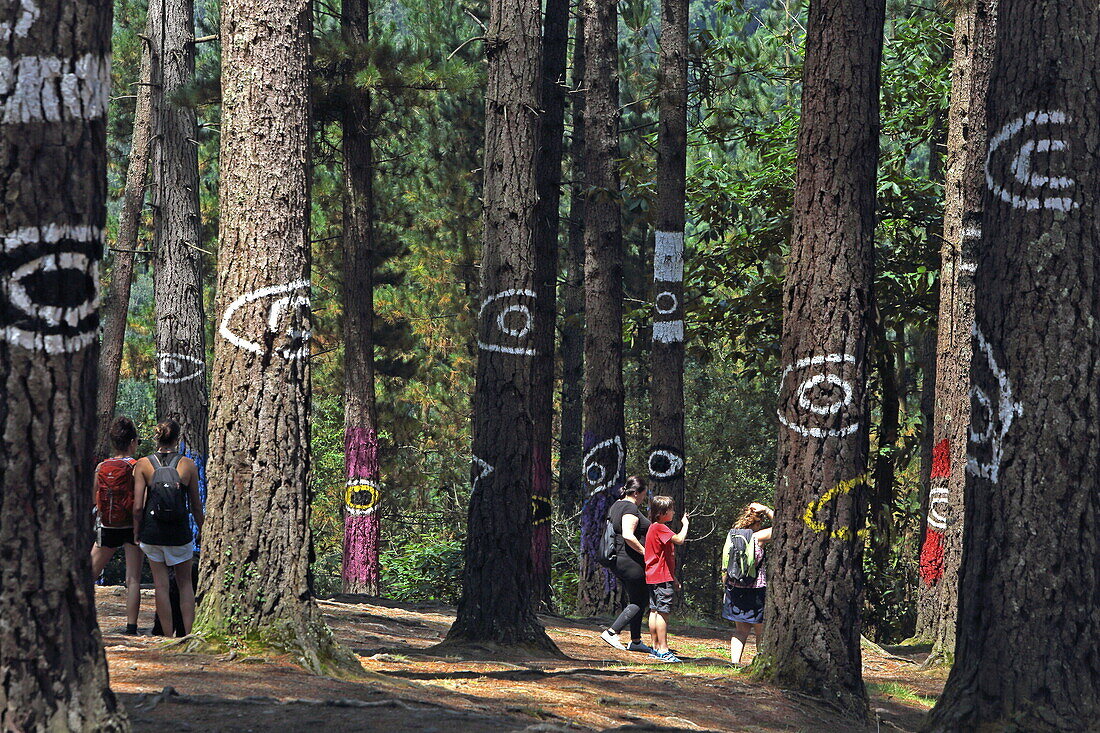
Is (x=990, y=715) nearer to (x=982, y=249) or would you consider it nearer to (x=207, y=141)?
(x=982, y=249)

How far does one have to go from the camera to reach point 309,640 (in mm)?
6785

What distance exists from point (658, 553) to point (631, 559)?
0.30 meters

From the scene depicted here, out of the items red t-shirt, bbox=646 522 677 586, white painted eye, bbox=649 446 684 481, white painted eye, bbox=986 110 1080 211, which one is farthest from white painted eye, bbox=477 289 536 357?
white painted eye, bbox=649 446 684 481

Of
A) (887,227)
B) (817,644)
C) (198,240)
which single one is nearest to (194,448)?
(198,240)

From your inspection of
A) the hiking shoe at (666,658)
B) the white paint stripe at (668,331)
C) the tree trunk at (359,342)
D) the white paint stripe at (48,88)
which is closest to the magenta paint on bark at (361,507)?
the tree trunk at (359,342)

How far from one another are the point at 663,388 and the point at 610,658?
3.78m

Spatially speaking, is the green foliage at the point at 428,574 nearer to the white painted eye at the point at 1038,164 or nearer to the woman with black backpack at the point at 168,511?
the woman with black backpack at the point at 168,511

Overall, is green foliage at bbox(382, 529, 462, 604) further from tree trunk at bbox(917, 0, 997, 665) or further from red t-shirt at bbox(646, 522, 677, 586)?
tree trunk at bbox(917, 0, 997, 665)

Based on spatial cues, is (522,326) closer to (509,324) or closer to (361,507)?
(509,324)

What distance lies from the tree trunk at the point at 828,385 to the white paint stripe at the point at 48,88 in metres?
4.72

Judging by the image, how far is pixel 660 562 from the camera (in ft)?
34.1

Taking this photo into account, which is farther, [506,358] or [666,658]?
[666,658]

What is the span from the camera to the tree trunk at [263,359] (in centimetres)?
675

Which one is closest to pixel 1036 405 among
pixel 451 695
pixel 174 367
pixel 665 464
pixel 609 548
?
pixel 451 695
